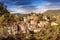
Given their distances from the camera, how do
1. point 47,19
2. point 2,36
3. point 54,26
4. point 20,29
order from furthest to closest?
point 47,19
point 54,26
point 20,29
point 2,36

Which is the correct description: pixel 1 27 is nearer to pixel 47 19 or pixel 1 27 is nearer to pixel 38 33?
pixel 38 33

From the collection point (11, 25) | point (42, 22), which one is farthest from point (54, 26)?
point (11, 25)

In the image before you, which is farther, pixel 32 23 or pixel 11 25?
pixel 32 23

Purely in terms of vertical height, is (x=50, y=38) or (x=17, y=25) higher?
(x=17, y=25)

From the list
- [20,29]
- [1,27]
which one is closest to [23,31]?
[20,29]

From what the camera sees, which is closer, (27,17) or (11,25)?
(11,25)

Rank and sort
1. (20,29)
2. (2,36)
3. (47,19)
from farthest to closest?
(47,19) < (20,29) < (2,36)

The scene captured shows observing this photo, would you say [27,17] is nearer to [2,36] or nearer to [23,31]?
[23,31]

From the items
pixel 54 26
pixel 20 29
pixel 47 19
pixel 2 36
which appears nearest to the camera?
pixel 2 36

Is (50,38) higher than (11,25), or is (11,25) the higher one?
(11,25)
